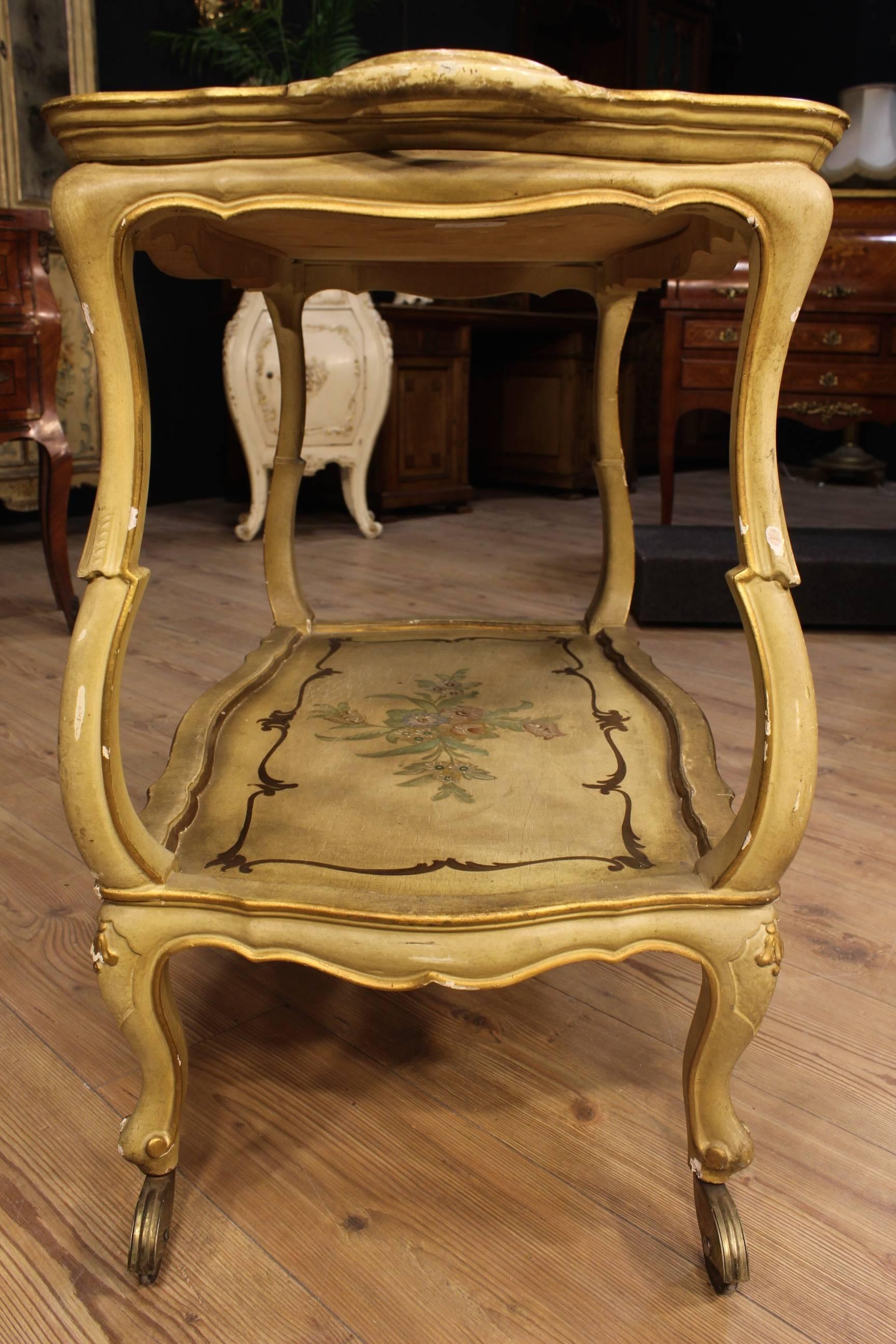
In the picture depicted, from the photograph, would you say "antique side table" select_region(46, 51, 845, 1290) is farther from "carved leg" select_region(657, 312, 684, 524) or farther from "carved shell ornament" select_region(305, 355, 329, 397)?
"carved shell ornament" select_region(305, 355, 329, 397)

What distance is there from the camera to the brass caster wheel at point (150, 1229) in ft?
2.53

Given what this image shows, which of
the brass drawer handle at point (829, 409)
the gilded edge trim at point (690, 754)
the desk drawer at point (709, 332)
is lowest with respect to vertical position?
the gilded edge trim at point (690, 754)

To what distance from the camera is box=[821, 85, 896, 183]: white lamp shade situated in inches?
140

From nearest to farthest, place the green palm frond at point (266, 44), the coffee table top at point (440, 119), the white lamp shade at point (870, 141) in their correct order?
1. the coffee table top at point (440, 119)
2. the green palm frond at point (266, 44)
3. the white lamp shade at point (870, 141)

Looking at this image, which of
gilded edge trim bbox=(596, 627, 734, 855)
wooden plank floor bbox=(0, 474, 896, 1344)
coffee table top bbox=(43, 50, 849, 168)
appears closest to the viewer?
coffee table top bbox=(43, 50, 849, 168)

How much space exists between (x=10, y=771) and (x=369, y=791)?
93 cm

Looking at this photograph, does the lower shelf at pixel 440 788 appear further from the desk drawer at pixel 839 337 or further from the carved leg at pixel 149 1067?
the desk drawer at pixel 839 337

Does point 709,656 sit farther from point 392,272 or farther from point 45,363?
point 45,363

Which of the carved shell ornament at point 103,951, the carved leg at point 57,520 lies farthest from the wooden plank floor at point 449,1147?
the carved leg at point 57,520

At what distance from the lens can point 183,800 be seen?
3.01 feet

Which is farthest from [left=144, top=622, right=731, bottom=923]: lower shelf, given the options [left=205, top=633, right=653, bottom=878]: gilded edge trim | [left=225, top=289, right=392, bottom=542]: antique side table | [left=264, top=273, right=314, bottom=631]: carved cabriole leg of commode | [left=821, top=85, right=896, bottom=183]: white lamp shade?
[left=821, top=85, right=896, bottom=183]: white lamp shade

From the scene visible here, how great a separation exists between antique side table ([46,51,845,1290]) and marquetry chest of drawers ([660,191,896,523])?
6.78 ft

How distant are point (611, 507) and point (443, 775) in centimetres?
65

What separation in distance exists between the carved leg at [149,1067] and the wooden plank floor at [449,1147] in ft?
0.12
